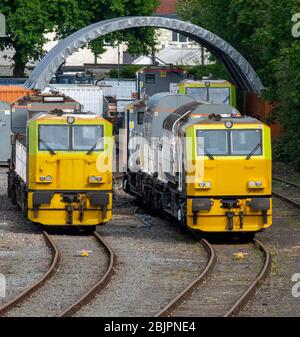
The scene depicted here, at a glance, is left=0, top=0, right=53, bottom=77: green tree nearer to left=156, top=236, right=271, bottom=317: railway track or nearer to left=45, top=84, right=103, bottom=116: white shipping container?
left=45, top=84, right=103, bottom=116: white shipping container

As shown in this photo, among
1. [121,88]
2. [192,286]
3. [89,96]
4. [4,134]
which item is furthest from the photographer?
[121,88]

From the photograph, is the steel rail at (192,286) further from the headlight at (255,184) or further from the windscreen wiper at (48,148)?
the windscreen wiper at (48,148)

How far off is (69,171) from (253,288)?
759 centimetres

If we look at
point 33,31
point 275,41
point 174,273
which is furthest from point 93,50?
→ point 174,273

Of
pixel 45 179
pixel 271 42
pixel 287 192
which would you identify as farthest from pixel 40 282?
pixel 271 42

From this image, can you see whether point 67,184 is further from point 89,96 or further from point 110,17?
point 110,17

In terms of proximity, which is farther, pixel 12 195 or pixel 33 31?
pixel 33 31

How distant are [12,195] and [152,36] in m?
40.5

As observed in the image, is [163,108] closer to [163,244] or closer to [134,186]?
[134,186]

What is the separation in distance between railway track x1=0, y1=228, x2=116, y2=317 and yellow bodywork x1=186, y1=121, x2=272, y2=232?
6.56ft

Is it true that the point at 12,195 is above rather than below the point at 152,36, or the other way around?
below

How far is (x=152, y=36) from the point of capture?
70125 millimetres

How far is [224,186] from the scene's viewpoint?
2341 cm

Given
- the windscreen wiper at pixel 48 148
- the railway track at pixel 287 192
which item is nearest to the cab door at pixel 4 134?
the railway track at pixel 287 192
